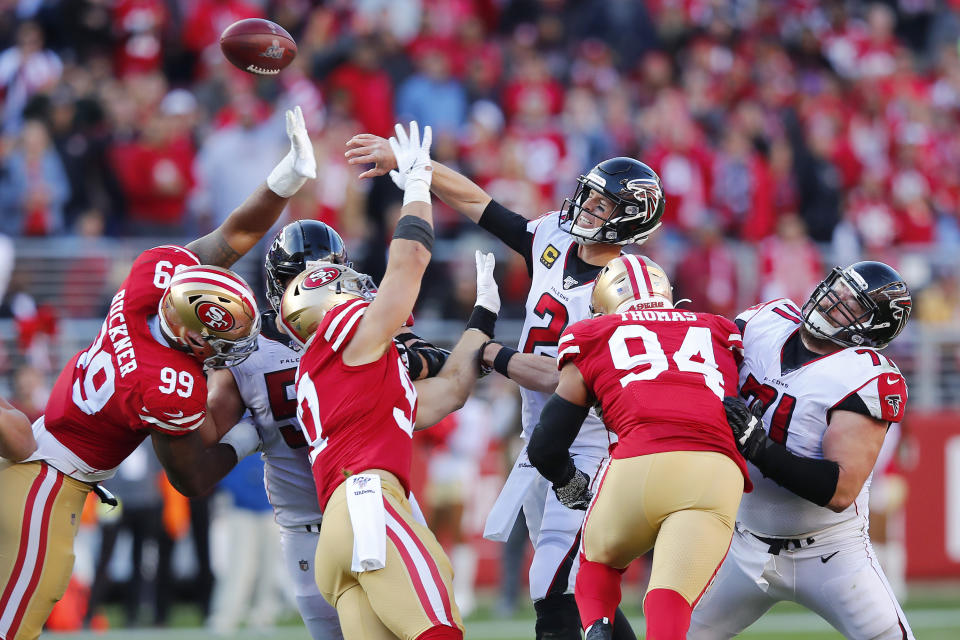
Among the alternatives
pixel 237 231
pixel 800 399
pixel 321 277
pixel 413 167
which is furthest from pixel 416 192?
pixel 800 399

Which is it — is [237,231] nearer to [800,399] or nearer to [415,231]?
[415,231]

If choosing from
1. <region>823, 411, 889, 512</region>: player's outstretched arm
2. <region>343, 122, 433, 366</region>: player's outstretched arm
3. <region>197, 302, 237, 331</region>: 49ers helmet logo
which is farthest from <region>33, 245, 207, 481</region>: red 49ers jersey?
<region>823, 411, 889, 512</region>: player's outstretched arm

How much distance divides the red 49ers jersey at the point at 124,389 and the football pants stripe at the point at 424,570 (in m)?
0.95

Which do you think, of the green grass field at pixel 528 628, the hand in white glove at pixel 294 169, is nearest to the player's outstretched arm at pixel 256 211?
the hand in white glove at pixel 294 169

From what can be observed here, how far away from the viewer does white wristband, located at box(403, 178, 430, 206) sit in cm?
523

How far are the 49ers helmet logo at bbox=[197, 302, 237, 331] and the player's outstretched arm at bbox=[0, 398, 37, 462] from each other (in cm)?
85

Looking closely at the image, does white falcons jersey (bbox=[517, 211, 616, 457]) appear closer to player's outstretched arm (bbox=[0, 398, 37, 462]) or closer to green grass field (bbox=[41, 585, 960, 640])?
player's outstretched arm (bbox=[0, 398, 37, 462])

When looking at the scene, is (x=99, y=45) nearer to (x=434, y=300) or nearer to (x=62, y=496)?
(x=434, y=300)

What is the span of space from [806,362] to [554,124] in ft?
29.9

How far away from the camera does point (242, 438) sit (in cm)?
539

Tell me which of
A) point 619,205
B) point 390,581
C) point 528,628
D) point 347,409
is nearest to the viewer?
point 390,581

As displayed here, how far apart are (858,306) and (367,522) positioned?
208 centimetres

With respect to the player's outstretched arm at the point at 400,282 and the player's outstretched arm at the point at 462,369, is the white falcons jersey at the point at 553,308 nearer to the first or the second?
the player's outstretched arm at the point at 462,369

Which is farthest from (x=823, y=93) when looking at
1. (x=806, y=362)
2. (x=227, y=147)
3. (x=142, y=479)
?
(x=806, y=362)
